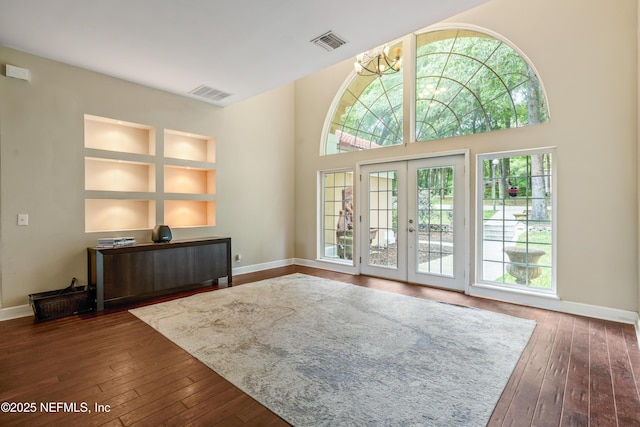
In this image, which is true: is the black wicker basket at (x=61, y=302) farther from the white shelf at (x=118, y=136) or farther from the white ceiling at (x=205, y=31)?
the white ceiling at (x=205, y=31)

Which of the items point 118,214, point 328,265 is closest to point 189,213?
point 118,214

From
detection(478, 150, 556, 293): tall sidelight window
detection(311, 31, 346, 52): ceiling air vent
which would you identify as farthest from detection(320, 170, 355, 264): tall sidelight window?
detection(311, 31, 346, 52): ceiling air vent

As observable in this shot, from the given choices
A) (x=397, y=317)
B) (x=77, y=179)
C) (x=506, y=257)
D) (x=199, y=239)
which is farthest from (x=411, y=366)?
(x=77, y=179)

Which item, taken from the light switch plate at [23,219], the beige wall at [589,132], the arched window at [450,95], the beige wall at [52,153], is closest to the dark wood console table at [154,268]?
the beige wall at [52,153]

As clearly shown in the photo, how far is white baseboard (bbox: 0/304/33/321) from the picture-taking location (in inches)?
134

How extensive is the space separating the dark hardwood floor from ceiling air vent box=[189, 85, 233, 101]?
133 inches

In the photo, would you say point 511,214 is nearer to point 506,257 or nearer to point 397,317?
point 506,257

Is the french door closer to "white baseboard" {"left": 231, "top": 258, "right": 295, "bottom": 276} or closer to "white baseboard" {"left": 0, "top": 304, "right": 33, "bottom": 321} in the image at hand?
"white baseboard" {"left": 231, "top": 258, "right": 295, "bottom": 276}

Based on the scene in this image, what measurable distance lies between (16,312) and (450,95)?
644 centimetres

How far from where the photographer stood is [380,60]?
5.11m

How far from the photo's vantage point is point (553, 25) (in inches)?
146

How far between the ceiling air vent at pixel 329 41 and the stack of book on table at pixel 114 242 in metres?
3.52

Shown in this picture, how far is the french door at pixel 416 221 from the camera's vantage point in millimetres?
4602

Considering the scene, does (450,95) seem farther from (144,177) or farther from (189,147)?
(144,177)
